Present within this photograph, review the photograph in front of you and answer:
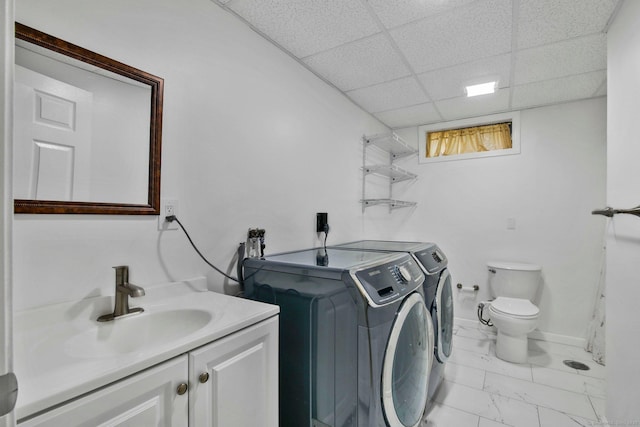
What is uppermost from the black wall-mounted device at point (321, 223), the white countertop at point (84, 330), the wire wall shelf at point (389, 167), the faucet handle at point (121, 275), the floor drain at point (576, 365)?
the wire wall shelf at point (389, 167)

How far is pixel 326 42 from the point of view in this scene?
76.9 inches

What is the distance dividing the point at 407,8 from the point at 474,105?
5.68ft

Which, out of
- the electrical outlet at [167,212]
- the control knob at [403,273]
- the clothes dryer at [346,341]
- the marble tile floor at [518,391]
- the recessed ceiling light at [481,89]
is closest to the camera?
the clothes dryer at [346,341]

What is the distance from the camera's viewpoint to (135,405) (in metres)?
0.74

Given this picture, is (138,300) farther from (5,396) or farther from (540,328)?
(540,328)

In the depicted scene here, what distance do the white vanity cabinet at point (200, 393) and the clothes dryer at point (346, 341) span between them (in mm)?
207

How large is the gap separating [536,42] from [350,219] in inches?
74.7

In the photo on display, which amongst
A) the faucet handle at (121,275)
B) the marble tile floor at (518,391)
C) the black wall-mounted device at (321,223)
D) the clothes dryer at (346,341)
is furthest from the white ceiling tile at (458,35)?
the marble tile floor at (518,391)

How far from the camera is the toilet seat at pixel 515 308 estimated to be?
2.38 meters

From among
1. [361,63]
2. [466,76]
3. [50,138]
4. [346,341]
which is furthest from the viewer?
[466,76]

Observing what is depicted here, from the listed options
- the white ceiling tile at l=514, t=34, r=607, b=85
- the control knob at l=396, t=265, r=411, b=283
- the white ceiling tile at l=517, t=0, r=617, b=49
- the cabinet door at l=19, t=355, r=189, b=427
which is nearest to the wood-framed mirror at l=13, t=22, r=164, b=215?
the cabinet door at l=19, t=355, r=189, b=427

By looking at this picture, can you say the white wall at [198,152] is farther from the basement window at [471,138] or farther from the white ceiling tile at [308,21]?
the basement window at [471,138]

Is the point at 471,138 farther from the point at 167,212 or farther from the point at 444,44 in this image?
the point at 167,212

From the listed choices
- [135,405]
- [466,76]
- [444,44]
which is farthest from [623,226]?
[135,405]
